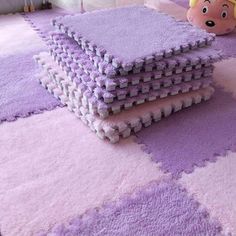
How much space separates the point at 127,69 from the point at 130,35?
5.8 inches

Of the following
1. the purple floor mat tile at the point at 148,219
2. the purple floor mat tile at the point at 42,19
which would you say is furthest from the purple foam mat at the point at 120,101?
the purple floor mat tile at the point at 42,19

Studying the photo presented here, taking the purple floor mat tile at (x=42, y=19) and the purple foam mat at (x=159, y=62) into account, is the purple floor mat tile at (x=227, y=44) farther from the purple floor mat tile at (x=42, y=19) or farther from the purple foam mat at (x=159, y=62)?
the purple floor mat tile at (x=42, y=19)

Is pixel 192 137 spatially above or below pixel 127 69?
below

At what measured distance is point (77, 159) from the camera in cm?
72

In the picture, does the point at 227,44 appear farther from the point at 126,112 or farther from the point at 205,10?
the point at 126,112

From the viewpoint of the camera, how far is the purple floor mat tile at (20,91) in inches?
34.2

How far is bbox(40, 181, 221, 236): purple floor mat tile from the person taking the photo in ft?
1.86

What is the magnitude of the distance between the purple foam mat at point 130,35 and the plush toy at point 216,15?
1.34 feet

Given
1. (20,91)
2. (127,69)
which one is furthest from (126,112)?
(20,91)

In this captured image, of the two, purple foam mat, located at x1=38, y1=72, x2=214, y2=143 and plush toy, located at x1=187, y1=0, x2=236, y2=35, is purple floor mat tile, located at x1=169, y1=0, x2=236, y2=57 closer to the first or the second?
plush toy, located at x1=187, y1=0, x2=236, y2=35

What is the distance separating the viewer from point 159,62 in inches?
30.5

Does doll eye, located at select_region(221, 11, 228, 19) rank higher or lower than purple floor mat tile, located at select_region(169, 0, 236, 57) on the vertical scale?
higher

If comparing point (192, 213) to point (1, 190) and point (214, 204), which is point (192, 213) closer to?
point (214, 204)

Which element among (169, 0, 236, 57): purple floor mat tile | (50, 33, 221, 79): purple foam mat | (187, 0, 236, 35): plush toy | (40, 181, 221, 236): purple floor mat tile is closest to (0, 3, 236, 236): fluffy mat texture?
(40, 181, 221, 236): purple floor mat tile
